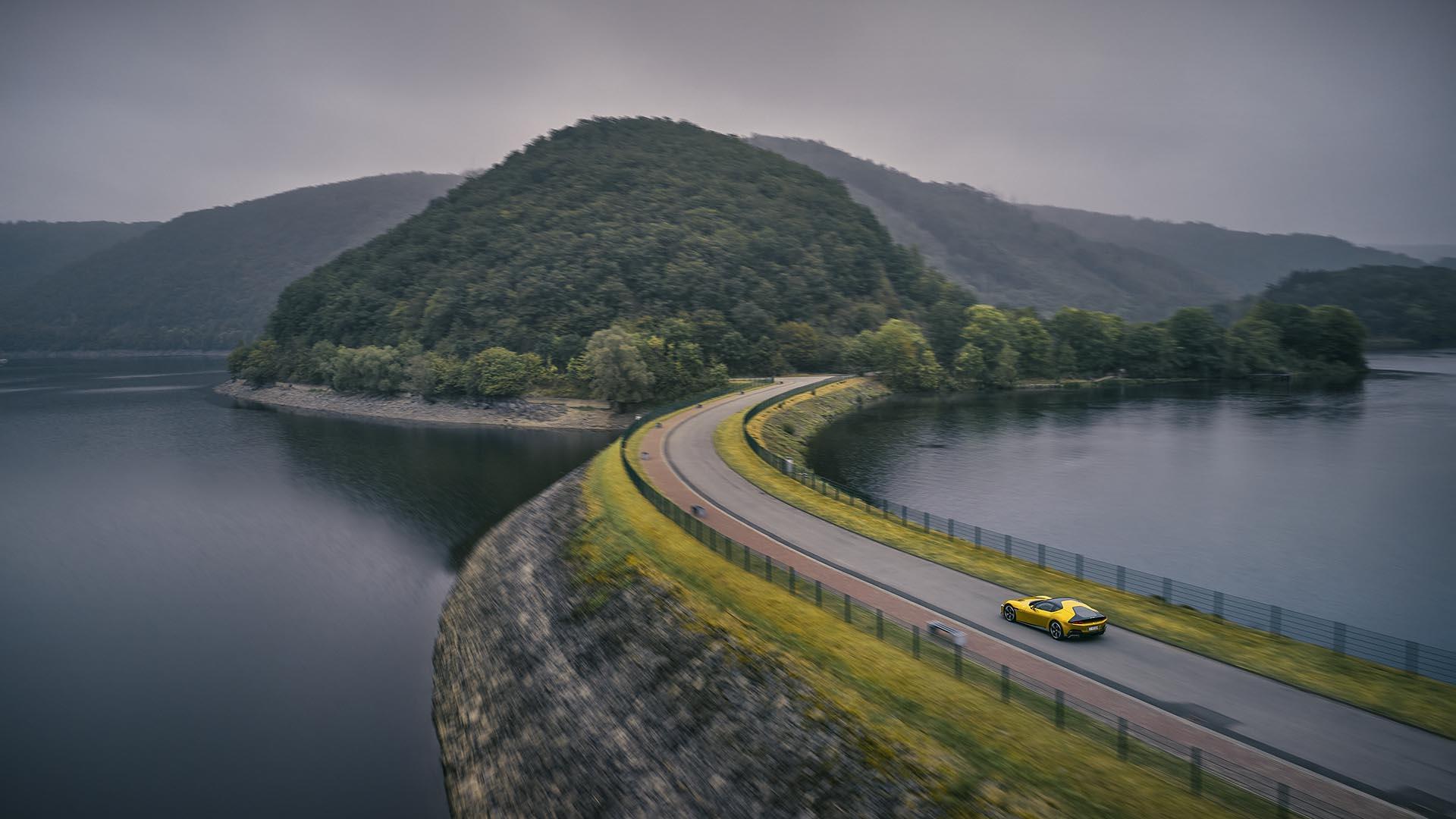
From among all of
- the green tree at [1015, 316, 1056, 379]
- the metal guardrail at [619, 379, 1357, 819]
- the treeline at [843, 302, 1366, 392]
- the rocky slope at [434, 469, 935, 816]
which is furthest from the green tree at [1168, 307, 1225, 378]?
the rocky slope at [434, 469, 935, 816]

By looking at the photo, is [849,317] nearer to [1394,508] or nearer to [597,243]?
[597,243]

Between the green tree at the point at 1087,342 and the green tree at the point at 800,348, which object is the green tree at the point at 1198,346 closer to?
the green tree at the point at 1087,342

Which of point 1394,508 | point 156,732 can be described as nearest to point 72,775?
point 156,732

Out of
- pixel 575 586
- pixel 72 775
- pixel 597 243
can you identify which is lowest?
pixel 72 775

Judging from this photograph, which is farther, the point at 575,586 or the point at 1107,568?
the point at 1107,568

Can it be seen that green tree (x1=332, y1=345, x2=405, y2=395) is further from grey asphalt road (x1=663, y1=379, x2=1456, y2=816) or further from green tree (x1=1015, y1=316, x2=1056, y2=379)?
green tree (x1=1015, y1=316, x2=1056, y2=379)
